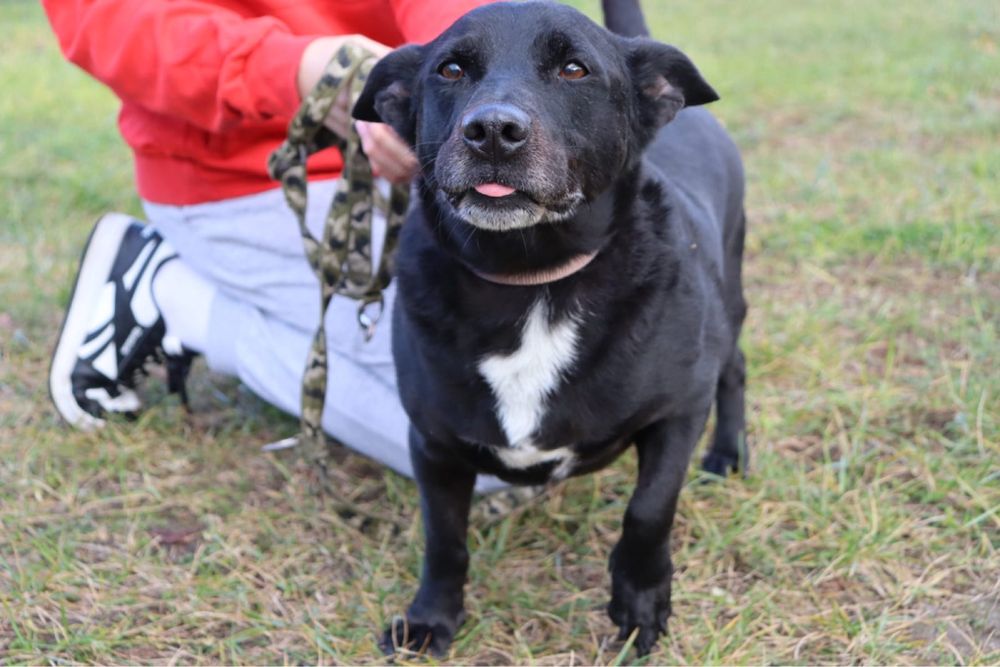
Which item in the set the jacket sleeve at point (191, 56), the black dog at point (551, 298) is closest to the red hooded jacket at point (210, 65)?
the jacket sleeve at point (191, 56)

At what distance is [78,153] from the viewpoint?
5289 millimetres

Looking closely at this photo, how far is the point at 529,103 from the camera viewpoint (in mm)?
1734

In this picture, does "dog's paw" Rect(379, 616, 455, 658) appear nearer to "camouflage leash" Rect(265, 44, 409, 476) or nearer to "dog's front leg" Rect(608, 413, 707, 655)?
"dog's front leg" Rect(608, 413, 707, 655)

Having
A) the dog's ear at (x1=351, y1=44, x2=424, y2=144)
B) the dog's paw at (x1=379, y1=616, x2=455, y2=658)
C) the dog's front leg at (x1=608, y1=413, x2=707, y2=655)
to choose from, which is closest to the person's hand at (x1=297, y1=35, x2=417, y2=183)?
the dog's ear at (x1=351, y1=44, x2=424, y2=144)

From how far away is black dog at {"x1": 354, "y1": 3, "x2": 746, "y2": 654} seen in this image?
6.02 ft

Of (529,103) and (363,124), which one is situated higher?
(529,103)

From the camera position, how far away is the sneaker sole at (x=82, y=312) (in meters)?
2.86

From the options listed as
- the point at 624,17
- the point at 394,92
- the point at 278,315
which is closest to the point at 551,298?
the point at 394,92

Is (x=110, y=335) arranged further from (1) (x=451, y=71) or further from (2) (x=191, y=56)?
(1) (x=451, y=71)

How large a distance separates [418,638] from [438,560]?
0.50 ft

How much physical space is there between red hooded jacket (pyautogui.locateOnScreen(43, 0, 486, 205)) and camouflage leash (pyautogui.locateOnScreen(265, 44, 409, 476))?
0.12m

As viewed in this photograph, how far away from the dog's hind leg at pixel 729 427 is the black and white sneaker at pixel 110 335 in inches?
57.3

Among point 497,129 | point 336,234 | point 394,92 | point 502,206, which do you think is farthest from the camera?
point 336,234

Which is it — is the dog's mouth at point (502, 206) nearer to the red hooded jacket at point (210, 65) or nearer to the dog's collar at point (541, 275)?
the dog's collar at point (541, 275)
